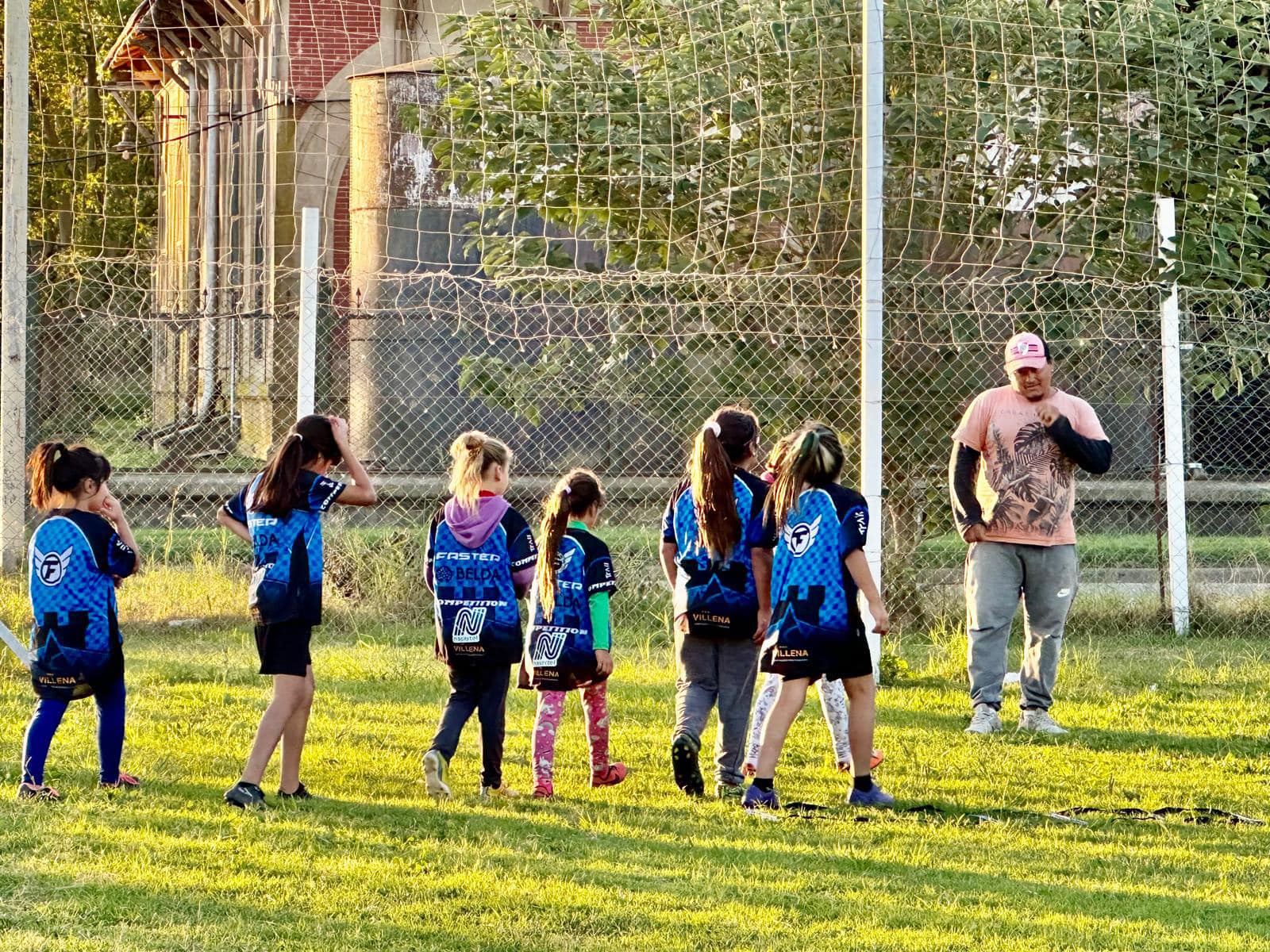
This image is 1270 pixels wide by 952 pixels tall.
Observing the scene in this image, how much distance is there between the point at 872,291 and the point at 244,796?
4.21 meters

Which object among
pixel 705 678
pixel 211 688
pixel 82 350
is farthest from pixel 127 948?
pixel 82 350

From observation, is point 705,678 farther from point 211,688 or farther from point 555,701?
point 211,688

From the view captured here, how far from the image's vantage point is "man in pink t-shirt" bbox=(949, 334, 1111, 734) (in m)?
7.43

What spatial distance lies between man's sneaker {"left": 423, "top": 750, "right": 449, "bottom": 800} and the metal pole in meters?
5.29

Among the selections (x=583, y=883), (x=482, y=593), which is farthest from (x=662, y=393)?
(x=583, y=883)

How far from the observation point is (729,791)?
20.3ft

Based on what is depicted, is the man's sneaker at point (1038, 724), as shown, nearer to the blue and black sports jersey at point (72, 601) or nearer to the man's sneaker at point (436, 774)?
the man's sneaker at point (436, 774)

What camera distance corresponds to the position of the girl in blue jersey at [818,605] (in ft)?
19.3

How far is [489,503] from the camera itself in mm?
6145

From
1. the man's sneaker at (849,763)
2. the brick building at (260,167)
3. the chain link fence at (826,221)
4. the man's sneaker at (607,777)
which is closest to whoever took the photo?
the man's sneaker at (607,777)

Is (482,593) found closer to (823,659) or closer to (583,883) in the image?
(823,659)

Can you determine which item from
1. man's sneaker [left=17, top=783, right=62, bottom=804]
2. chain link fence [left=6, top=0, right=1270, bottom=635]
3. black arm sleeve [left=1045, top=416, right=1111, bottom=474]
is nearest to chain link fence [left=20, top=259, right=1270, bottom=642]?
chain link fence [left=6, top=0, right=1270, bottom=635]

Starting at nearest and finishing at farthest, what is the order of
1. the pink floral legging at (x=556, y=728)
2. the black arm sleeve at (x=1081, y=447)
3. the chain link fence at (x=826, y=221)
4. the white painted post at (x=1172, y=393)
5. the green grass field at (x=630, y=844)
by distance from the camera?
the green grass field at (x=630, y=844) < the pink floral legging at (x=556, y=728) < the black arm sleeve at (x=1081, y=447) < the white painted post at (x=1172, y=393) < the chain link fence at (x=826, y=221)

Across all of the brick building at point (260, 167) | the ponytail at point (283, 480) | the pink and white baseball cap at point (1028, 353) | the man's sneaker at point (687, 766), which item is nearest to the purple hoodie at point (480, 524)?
the ponytail at point (283, 480)
